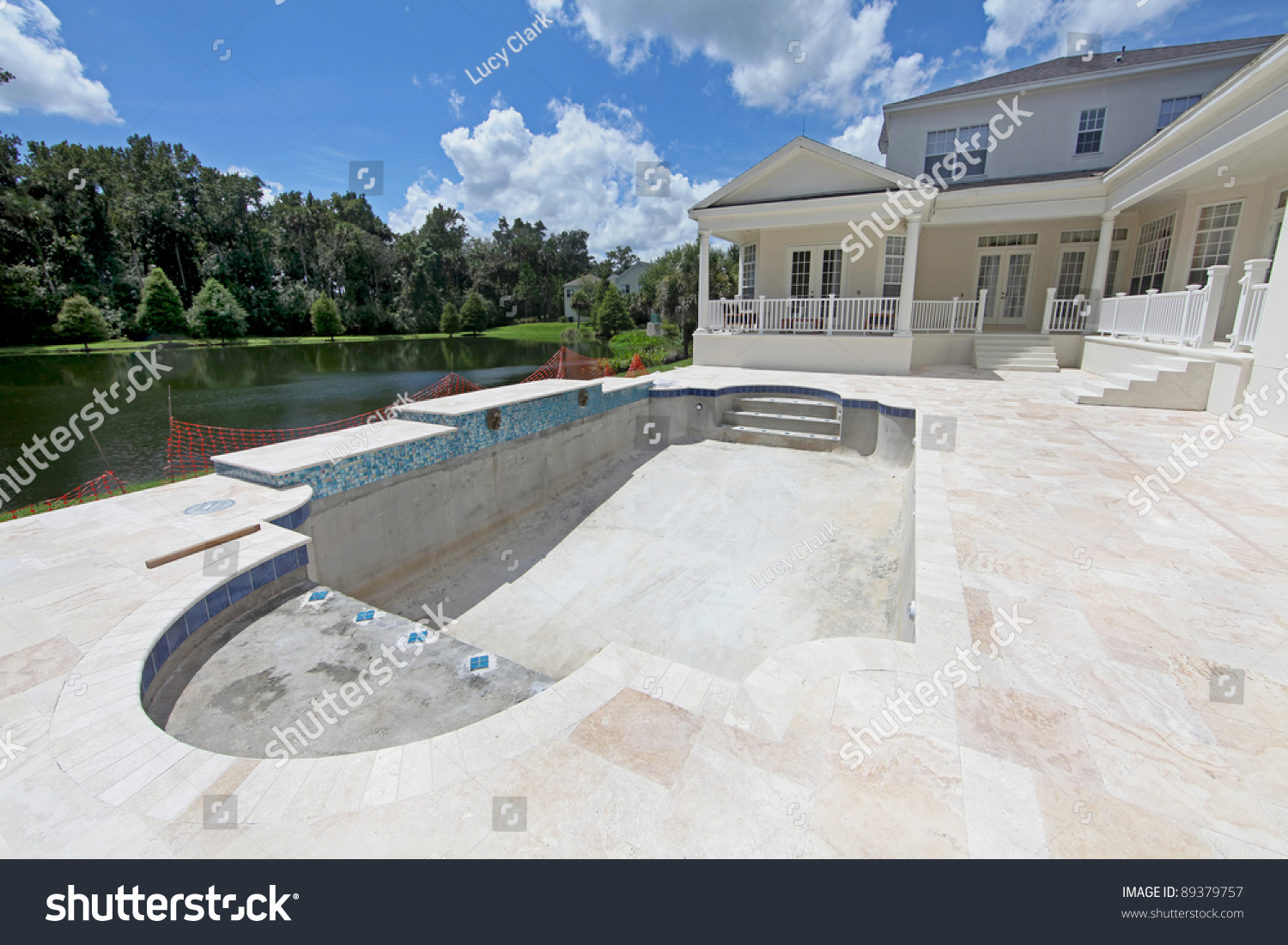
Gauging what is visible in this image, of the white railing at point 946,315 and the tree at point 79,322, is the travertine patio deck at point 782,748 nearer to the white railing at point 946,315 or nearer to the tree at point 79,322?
the white railing at point 946,315

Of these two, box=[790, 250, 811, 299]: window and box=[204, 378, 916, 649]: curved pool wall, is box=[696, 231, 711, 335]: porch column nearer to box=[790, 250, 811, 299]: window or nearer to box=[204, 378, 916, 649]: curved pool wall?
box=[790, 250, 811, 299]: window

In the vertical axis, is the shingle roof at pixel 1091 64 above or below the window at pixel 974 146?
above

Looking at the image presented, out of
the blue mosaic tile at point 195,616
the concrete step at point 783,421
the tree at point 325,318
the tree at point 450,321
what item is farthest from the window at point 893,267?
the tree at point 450,321

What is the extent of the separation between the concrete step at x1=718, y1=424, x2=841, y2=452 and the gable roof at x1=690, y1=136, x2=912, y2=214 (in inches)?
257

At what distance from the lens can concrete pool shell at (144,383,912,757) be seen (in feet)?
9.35

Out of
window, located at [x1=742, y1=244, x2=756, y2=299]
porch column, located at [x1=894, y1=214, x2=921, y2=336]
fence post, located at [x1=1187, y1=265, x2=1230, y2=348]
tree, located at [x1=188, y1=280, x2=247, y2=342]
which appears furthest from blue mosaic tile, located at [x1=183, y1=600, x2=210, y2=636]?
tree, located at [x1=188, y1=280, x2=247, y2=342]

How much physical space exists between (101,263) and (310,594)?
48196 mm

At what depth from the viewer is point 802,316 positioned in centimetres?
1439

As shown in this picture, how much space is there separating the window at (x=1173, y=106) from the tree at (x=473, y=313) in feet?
160

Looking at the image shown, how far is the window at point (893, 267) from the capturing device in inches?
563

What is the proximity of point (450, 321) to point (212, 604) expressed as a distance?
51.9 m

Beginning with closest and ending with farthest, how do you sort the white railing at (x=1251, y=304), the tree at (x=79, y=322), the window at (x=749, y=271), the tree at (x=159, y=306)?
1. the white railing at (x=1251, y=304)
2. the window at (x=749, y=271)
3. the tree at (x=79, y=322)
4. the tree at (x=159, y=306)

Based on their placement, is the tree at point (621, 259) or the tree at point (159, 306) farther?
the tree at point (621, 259)
